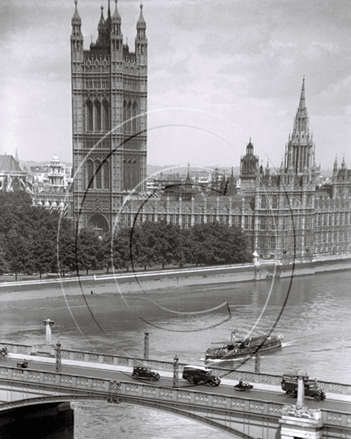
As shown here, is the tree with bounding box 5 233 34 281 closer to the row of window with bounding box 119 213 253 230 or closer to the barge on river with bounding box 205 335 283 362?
the row of window with bounding box 119 213 253 230

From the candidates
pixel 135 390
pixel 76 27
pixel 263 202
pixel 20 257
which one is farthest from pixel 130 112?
pixel 135 390

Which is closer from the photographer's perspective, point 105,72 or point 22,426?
point 22,426

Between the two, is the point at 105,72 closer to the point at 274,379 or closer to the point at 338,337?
the point at 338,337

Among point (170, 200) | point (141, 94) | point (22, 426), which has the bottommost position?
point (22, 426)

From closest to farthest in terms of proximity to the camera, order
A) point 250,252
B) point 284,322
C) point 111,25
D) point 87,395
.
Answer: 1. point 87,395
2. point 284,322
3. point 250,252
4. point 111,25

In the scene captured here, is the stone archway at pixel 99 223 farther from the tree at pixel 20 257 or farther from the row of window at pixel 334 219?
the tree at pixel 20 257

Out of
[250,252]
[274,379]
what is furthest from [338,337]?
[250,252]
